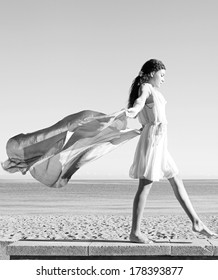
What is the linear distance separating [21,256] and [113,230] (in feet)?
28.5

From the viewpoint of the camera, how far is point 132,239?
19.9ft

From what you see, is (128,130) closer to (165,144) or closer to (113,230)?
(165,144)

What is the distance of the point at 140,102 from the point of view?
5812 millimetres

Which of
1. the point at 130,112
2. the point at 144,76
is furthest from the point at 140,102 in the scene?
the point at 144,76

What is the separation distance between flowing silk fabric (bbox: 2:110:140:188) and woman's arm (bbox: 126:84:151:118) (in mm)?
266

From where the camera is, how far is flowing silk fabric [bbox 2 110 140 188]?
19.8ft

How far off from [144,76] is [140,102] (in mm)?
408

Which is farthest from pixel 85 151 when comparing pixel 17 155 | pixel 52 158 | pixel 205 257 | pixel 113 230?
pixel 113 230

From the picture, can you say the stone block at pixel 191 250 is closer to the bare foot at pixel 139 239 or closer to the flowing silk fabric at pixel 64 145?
the bare foot at pixel 139 239

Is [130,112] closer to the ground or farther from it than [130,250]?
farther from it

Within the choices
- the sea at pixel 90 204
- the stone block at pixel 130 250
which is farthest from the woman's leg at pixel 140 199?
the sea at pixel 90 204

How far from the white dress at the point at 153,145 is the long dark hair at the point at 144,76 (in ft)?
0.46

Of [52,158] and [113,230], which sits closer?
[52,158]

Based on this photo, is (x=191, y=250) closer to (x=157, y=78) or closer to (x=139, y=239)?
(x=139, y=239)
